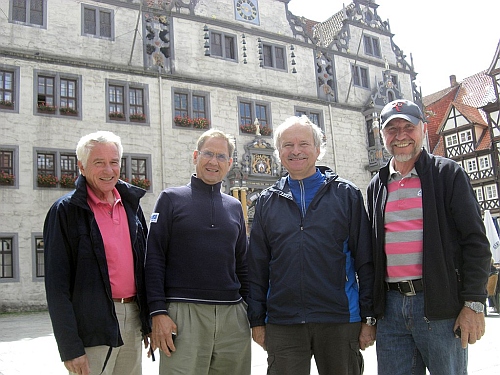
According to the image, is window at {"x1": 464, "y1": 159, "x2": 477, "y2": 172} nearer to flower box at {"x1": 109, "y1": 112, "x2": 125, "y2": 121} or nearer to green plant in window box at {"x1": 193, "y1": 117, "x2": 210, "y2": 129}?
green plant in window box at {"x1": 193, "y1": 117, "x2": 210, "y2": 129}

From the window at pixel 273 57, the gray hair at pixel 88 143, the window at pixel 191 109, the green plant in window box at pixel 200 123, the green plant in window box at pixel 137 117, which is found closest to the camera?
the gray hair at pixel 88 143

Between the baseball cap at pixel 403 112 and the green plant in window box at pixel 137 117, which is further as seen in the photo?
the green plant in window box at pixel 137 117

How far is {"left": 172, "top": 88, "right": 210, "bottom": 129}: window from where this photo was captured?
1941cm

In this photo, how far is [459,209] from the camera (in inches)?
117

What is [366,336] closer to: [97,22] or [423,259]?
[423,259]

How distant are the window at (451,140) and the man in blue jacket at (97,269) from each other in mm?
31389

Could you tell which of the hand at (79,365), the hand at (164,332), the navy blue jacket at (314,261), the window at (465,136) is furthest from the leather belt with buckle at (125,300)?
the window at (465,136)

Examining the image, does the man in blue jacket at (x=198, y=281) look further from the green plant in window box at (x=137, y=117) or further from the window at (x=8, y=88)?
the green plant in window box at (x=137, y=117)

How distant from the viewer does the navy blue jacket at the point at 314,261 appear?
313cm

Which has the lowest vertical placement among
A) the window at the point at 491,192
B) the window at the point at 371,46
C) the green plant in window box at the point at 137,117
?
the window at the point at 491,192

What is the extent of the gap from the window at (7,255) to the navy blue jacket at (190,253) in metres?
14.3

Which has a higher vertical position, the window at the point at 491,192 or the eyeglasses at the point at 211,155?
the window at the point at 491,192

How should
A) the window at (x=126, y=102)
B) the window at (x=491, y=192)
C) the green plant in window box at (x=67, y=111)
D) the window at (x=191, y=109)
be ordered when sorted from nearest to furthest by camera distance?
the green plant in window box at (x=67, y=111), the window at (x=126, y=102), the window at (x=191, y=109), the window at (x=491, y=192)

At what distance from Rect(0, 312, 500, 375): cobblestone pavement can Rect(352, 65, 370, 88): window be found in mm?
16235
